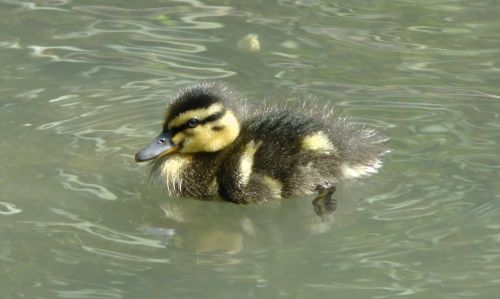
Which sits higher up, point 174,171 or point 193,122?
point 193,122

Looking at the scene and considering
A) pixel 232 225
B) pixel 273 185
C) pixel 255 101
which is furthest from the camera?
pixel 255 101

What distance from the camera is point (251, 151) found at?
5020 millimetres

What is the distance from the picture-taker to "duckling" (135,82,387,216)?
16.4 ft

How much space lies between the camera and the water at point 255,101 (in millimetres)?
4340

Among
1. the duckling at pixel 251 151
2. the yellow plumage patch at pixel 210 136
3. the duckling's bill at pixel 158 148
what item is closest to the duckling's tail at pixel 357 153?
the duckling at pixel 251 151

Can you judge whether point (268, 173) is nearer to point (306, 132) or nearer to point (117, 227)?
point (306, 132)

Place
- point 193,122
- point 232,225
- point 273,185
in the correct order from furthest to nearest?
1. point 193,122
2. point 273,185
3. point 232,225

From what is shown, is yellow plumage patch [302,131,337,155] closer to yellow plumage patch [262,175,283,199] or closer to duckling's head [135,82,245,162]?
yellow plumage patch [262,175,283,199]

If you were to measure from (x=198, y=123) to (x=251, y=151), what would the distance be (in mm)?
264

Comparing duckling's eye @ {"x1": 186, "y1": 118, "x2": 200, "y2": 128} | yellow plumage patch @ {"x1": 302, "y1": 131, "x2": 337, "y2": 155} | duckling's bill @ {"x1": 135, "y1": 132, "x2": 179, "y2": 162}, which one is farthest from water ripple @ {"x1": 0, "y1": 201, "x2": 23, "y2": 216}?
yellow plumage patch @ {"x1": 302, "y1": 131, "x2": 337, "y2": 155}

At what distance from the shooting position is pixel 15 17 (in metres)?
7.30

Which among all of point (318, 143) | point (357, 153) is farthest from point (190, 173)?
point (357, 153)

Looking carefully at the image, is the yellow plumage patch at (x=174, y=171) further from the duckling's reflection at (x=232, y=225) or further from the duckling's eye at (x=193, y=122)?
the duckling's eye at (x=193, y=122)

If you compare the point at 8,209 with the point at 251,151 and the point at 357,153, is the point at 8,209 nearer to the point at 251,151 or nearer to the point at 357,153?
the point at 251,151
